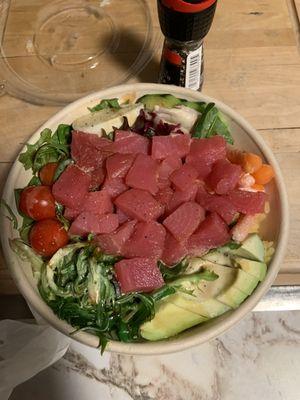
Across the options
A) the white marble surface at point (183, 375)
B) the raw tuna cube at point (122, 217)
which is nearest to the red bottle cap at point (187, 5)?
the raw tuna cube at point (122, 217)

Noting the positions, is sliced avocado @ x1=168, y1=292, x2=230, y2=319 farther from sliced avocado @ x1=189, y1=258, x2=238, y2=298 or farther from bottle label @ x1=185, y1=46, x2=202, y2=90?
bottle label @ x1=185, y1=46, x2=202, y2=90

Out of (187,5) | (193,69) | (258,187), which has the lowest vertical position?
(258,187)

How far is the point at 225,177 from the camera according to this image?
2.76ft

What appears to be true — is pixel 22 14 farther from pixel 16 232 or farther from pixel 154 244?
pixel 154 244

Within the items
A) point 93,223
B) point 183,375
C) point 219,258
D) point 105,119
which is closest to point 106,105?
point 105,119

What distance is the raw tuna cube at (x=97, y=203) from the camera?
83 cm

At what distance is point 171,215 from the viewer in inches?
32.2

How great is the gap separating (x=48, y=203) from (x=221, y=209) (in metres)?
0.28

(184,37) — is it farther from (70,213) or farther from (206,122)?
(70,213)

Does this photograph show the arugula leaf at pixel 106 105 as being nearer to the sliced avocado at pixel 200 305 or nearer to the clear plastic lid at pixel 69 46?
the clear plastic lid at pixel 69 46

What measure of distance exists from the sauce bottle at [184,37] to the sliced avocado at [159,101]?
0.08 m

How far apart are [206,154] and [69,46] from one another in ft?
1.63

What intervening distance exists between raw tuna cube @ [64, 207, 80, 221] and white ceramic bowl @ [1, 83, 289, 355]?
91mm

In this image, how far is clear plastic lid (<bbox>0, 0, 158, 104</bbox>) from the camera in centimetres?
111
